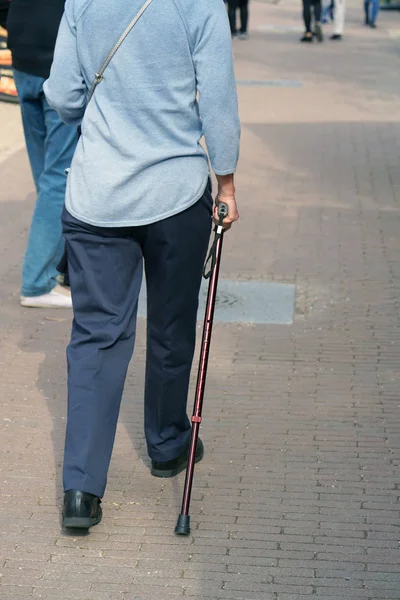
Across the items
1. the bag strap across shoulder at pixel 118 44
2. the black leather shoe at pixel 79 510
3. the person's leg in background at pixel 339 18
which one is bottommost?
the person's leg in background at pixel 339 18

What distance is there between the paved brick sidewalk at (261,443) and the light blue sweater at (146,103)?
3.59 ft

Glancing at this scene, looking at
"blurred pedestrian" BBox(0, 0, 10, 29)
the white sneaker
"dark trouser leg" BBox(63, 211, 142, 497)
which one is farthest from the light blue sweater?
the white sneaker

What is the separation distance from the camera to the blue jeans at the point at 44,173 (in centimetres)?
620

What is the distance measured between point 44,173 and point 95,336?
2607 millimetres

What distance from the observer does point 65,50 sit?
12.4 feet

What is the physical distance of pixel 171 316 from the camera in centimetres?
410

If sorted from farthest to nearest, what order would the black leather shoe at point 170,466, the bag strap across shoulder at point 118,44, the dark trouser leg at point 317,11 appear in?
the dark trouser leg at point 317,11
the black leather shoe at point 170,466
the bag strap across shoulder at point 118,44

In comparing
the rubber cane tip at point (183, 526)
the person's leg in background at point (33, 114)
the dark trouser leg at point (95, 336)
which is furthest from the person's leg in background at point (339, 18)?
the rubber cane tip at point (183, 526)

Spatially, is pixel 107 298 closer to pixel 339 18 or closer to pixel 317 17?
pixel 317 17

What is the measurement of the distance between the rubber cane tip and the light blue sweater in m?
1.01

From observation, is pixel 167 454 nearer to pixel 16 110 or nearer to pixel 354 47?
pixel 16 110

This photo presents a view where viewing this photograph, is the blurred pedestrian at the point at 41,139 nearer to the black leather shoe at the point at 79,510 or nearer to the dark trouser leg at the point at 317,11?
the black leather shoe at the point at 79,510

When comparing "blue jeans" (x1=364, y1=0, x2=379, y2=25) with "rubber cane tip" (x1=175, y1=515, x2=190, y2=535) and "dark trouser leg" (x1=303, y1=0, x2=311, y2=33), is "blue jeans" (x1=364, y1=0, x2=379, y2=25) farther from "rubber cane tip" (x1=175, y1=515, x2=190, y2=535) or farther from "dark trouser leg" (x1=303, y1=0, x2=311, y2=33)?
"rubber cane tip" (x1=175, y1=515, x2=190, y2=535)

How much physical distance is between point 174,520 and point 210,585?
0.49m
